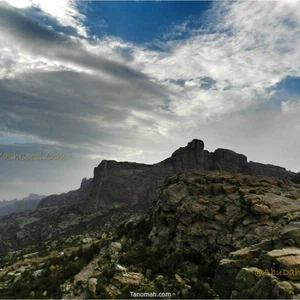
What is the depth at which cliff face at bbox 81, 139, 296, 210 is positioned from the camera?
490 ft

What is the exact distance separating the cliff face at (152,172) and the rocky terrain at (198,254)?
95703mm

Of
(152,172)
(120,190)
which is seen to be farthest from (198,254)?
(120,190)

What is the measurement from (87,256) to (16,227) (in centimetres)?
13539

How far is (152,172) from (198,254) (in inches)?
5193

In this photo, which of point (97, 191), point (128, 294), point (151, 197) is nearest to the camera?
point (128, 294)

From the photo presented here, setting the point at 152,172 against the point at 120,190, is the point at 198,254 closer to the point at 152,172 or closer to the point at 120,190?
the point at 152,172

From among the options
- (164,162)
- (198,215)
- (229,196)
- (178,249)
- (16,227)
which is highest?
(164,162)

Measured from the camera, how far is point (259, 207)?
125ft

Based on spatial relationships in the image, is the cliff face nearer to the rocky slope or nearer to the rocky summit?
the rocky slope

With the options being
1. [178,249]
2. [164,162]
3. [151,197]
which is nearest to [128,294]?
[178,249]

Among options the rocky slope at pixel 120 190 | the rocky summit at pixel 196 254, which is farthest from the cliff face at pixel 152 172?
the rocky summit at pixel 196 254

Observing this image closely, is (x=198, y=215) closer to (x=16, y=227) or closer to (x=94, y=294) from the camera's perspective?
(x=94, y=294)

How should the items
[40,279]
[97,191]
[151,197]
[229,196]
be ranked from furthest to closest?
1. [97,191]
2. [151,197]
3. [229,196]
4. [40,279]

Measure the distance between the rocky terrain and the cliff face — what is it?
95.7 m
